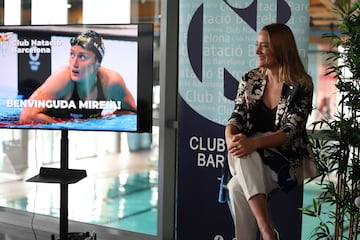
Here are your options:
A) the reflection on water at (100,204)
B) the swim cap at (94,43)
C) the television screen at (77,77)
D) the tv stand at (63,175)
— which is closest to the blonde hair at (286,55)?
the television screen at (77,77)

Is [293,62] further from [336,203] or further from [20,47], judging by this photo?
[20,47]

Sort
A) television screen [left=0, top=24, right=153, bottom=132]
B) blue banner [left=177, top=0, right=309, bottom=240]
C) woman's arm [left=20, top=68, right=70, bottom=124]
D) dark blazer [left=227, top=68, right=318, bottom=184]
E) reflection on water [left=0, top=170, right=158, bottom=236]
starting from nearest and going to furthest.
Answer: dark blazer [left=227, top=68, right=318, bottom=184]
television screen [left=0, top=24, right=153, bottom=132]
woman's arm [left=20, top=68, right=70, bottom=124]
blue banner [left=177, top=0, right=309, bottom=240]
reflection on water [left=0, top=170, right=158, bottom=236]

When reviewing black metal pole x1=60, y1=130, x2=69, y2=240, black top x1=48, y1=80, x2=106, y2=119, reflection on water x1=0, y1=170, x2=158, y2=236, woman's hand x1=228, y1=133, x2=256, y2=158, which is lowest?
reflection on water x1=0, y1=170, x2=158, y2=236

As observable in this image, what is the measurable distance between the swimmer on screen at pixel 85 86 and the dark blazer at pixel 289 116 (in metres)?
0.78

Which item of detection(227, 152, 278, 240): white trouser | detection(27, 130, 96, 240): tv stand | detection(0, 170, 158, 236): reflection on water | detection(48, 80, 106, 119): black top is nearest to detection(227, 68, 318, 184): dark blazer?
detection(227, 152, 278, 240): white trouser

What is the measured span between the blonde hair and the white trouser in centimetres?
54

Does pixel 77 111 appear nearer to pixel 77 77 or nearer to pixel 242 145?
pixel 77 77

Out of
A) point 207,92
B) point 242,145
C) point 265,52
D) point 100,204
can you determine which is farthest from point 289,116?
point 100,204

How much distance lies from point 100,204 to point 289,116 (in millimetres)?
3962

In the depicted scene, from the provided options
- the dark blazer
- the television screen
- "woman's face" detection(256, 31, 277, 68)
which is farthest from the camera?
the television screen

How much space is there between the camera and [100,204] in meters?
7.21

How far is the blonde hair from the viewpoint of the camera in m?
3.80

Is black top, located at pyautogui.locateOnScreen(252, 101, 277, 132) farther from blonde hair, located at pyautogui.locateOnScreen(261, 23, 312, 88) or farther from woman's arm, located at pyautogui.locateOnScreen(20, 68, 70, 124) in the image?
woman's arm, located at pyautogui.locateOnScreen(20, 68, 70, 124)

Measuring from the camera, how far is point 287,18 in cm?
423
